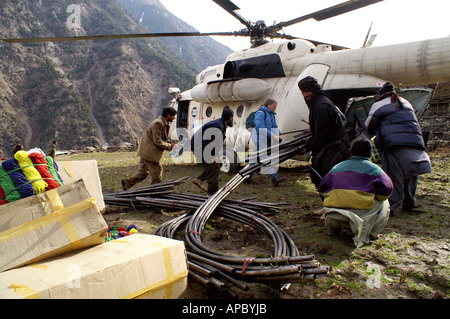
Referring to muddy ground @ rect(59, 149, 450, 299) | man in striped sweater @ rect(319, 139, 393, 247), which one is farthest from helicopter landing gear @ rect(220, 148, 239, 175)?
man in striped sweater @ rect(319, 139, 393, 247)

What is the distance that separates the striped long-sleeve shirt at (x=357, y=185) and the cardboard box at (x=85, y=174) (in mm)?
2754

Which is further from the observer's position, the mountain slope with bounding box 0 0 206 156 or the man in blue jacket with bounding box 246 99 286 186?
the mountain slope with bounding box 0 0 206 156

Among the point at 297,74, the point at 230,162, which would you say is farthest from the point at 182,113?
the point at 297,74

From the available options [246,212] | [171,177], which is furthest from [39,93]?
[246,212]

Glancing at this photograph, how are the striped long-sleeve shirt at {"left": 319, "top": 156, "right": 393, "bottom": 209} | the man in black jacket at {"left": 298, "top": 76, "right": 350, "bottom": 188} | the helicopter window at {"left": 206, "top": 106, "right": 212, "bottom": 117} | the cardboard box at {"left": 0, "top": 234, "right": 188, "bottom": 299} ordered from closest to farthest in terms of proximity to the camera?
the cardboard box at {"left": 0, "top": 234, "right": 188, "bottom": 299} < the striped long-sleeve shirt at {"left": 319, "top": 156, "right": 393, "bottom": 209} < the man in black jacket at {"left": 298, "top": 76, "right": 350, "bottom": 188} < the helicopter window at {"left": 206, "top": 106, "right": 212, "bottom": 117}

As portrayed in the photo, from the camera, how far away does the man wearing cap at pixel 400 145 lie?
4.37 metres

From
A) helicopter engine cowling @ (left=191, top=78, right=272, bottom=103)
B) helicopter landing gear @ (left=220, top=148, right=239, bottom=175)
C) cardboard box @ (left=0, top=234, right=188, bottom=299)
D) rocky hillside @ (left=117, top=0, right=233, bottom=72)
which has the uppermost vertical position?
rocky hillside @ (left=117, top=0, right=233, bottom=72)

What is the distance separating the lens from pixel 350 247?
337 centimetres

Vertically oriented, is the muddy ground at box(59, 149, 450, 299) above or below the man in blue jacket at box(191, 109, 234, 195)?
below

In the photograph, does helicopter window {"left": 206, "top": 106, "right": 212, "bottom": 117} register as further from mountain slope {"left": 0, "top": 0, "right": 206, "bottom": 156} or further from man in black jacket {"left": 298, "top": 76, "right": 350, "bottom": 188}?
mountain slope {"left": 0, "top": 0, "right": 206, "bottom": 156}

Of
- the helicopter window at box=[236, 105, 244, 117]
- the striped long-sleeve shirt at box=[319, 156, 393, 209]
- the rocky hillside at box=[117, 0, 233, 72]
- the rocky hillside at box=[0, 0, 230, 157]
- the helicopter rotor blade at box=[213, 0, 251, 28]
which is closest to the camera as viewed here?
the striped long-sleeve shirt at box=[319, 156, 393, 209]

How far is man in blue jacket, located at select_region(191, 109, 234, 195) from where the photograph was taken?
5379 mm

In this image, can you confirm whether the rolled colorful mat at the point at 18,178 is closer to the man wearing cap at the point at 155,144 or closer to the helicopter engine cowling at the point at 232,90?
the man wearing cap at the point at 155,144
